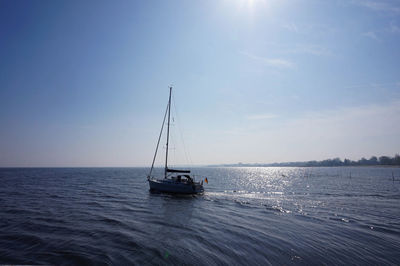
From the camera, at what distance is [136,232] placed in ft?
45.6

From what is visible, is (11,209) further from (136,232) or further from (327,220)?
(327,220)

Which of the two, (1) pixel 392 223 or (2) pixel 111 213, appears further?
(2) pixel 111 213

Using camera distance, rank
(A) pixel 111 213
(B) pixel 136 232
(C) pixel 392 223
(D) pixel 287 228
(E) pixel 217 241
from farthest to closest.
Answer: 1. (A) pixel 111 213
2. (C) pixel 392 223
3. (D) pixel 287 228
4. (B) pixel 136 232
5. (E) pixel 217 241

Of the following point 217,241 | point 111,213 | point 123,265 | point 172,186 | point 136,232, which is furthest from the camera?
point 172,186

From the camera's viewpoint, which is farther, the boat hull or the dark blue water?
the boat hull

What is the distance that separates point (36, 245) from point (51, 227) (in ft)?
12.4

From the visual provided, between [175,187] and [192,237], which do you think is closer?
[192,237]

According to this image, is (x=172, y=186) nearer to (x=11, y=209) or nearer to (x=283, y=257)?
(x=11, y=209)

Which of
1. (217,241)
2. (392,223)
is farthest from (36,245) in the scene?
(392,223)

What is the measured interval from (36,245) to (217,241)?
35.0 ft

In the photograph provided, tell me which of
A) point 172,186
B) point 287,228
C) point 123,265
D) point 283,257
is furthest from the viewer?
point 172,186

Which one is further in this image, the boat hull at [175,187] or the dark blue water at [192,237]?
the boat hull at [175,187]

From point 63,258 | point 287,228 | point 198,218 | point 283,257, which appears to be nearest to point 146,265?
point 63,258

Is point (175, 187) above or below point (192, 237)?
above
